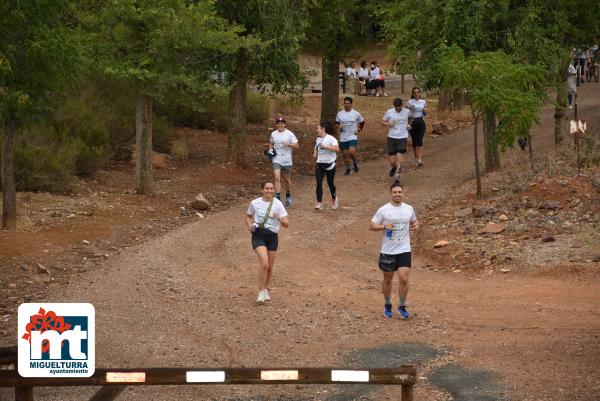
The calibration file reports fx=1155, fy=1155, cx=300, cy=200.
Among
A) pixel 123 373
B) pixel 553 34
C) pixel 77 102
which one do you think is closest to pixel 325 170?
pixel 553 34

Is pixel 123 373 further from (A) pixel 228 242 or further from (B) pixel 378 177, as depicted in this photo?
(B) pixel 378 177

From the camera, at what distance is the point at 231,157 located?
26.9 meters

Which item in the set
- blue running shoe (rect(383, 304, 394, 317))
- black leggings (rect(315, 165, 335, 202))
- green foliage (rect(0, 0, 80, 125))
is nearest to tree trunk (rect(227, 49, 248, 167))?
black leggings (rect(315, 165, 335, 202))

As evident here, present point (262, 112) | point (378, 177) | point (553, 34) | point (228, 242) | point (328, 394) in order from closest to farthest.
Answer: point (328, 394), point (228, 242), point (553, 34), point (378, 177), point (262, 112)

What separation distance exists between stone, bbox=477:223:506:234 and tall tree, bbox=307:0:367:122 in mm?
9223

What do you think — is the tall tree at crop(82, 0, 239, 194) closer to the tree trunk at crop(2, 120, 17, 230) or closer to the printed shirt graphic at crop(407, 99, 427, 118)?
the tree trunk at crop(2, 120, 17, 230)

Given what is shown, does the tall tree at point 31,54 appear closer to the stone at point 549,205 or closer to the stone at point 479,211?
the stone at point 479,211

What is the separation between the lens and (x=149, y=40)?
21672mm

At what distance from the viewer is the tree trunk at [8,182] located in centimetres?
1880

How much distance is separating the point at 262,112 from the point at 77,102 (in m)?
9.00

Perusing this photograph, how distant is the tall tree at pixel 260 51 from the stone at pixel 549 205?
6.93 m

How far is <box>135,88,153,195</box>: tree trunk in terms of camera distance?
22.6 m

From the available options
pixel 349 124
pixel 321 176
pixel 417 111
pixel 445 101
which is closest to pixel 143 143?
pixel 321 176

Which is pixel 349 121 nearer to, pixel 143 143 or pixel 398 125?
pixel 398 125
